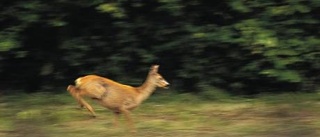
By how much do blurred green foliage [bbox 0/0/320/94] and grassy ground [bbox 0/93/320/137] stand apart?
21.8 inches

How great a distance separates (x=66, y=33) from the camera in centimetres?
901

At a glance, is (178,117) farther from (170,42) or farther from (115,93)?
(170,42)

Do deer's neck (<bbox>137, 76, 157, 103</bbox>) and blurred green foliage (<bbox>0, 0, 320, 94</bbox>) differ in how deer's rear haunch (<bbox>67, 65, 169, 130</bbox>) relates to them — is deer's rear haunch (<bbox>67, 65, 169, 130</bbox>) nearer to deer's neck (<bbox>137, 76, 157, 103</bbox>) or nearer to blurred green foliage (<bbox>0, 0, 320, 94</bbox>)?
deer's neck (<bbox>137, 76, 157, 103</bbox>)

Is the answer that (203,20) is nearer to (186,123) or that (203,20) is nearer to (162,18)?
(162,18)

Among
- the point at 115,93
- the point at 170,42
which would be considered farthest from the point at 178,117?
the point at 170,42

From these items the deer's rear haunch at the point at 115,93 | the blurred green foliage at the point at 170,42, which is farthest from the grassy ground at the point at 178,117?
the blurred green foliage at the point at 170,42

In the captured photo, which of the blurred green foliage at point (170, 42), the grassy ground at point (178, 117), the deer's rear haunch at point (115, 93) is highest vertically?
the blurred green foliage at point (170, 42)

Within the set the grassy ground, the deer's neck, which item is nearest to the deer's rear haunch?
the deer's neck

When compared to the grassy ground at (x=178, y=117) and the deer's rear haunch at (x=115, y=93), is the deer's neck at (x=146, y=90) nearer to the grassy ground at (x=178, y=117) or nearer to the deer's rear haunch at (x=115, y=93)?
the deer's rear haunch at (x=115, y=93)

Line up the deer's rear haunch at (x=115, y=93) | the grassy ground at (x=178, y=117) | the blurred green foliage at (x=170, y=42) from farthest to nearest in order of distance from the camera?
the blurred green foliage at (x=170, y=42) → the grassy ground at (x=178, y=117) → the deer's rear haunch at (x=115, y=93)

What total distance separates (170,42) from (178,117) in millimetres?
1928

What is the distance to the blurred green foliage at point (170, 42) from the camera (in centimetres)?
846

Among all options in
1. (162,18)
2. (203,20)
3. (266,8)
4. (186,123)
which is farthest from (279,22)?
(186,123)

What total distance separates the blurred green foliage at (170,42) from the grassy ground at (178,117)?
55 centimetres
